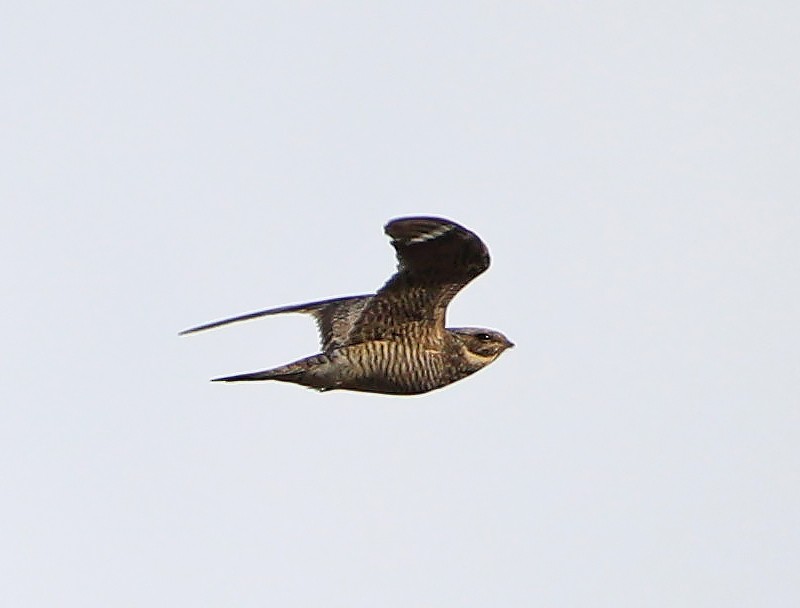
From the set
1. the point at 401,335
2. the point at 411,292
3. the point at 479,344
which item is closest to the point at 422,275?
the point at 411,292

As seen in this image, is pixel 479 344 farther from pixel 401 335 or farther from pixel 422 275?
pixel 422 275

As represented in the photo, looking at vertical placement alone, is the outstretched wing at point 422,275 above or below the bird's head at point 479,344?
above

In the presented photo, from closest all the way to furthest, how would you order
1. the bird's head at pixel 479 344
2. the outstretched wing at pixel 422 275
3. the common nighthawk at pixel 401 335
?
the outstretched wing at pixel 422 275
the common nighthawk at pixel 401 335
the bird's head at pixel 479 344


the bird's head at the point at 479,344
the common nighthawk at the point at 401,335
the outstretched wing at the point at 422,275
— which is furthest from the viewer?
the bird's head at the point at 479,344

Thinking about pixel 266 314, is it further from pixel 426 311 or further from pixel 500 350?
pixel 500 350

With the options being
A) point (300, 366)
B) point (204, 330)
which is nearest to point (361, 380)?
point (300, 366)

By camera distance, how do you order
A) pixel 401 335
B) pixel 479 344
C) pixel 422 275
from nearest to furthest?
pixel 422 275 < pixel 401 335 < pixel 479 344

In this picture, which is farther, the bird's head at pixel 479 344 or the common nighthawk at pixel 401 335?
the bird's head at pixel 479 344
